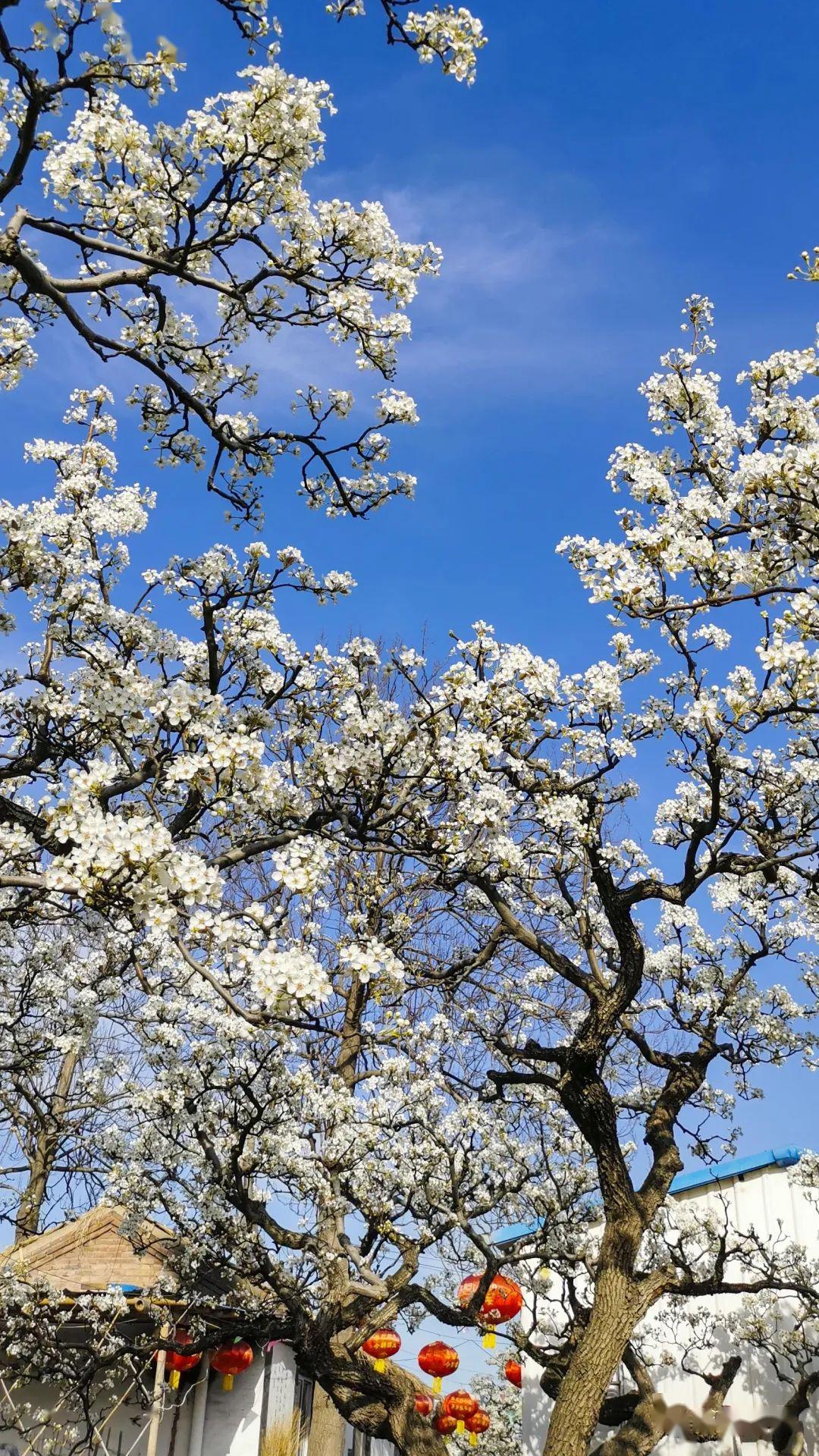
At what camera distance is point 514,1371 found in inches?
579

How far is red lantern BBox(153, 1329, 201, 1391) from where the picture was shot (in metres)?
12.3

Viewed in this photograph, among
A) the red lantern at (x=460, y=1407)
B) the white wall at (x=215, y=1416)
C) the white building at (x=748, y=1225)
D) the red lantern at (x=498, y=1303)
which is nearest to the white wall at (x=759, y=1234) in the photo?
the white building at (x=748, y=1225)

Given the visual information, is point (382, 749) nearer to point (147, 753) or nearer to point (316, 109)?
point (147, 753)

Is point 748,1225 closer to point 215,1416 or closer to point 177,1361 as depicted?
point 177,1361

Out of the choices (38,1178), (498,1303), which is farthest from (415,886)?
(38,1178)

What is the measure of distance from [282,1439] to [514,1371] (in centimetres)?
353

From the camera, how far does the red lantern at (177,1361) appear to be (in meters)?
12.3

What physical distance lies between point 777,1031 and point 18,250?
27.9ft

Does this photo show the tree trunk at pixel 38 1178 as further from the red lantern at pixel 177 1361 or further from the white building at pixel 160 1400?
the red lantern at pixel 177 1361

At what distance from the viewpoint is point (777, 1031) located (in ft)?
31.3

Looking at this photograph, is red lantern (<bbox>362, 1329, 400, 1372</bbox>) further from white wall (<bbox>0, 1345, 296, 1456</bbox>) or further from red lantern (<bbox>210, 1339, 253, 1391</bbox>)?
white wall (<bbox>0, 1345, 296, 1456</bbox>)

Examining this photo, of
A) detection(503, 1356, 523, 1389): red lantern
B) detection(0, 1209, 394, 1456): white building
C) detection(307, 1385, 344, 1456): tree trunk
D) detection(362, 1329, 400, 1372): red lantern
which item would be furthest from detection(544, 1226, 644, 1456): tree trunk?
detection(503, 1356, 523, 1389): red lantern

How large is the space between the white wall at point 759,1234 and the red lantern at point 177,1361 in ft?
14.9

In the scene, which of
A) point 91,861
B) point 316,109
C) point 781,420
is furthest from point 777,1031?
point 316,109
